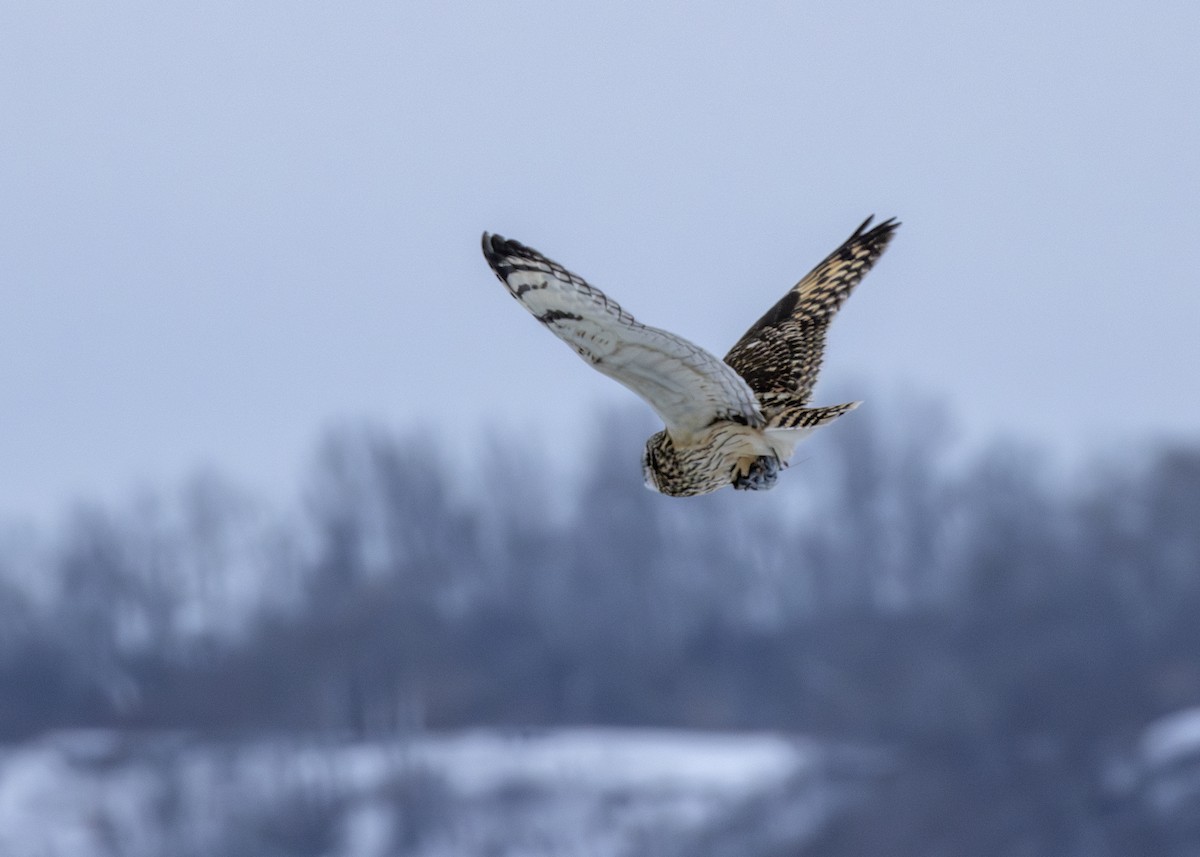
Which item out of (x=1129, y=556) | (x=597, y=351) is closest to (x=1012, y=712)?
(x=1129, y=556)

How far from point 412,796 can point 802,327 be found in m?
46.2

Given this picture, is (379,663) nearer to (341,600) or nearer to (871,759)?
(341,600)

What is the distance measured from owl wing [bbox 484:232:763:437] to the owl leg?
51 cm

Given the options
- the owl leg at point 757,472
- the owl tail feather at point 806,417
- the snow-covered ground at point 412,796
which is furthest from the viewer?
the snow-covered ground at point 412,796

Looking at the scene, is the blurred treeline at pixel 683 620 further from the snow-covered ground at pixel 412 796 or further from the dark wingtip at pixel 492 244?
the dark wingtip at pixel 492 244

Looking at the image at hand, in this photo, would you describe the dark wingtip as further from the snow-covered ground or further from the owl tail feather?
the snow-covered ground

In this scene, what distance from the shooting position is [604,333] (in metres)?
7.54

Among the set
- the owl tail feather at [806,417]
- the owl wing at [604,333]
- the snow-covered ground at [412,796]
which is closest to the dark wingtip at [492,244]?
the owl wing at [604,333]

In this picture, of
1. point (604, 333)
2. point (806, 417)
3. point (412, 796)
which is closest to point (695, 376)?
point (604, 333)

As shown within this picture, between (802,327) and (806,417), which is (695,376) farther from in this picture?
(802,327)

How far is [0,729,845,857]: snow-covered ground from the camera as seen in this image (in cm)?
5162

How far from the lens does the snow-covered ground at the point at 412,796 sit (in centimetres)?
5162

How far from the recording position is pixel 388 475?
2635 inches

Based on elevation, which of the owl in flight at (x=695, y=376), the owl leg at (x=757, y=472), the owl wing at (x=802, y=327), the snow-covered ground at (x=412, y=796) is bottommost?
the owl leg at (x=757, y=472)
